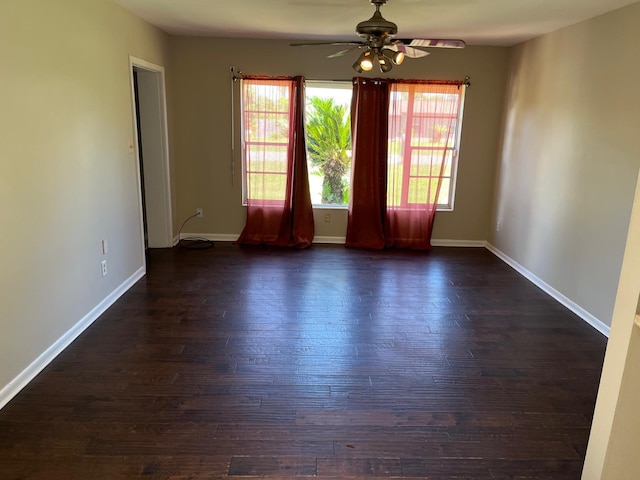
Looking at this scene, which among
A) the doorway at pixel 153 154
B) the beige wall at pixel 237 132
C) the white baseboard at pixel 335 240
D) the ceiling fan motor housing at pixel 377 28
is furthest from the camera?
the white baseboard at pixel 335 240

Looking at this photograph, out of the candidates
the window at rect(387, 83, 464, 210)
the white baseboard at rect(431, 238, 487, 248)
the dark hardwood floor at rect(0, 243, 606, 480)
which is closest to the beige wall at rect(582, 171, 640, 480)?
the dark hardwood floor at rect(0, 243, 606, 480)

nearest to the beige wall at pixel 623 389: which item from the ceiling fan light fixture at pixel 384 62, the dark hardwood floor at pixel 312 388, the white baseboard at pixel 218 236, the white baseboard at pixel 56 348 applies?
the dark hardwood floor at pixel 312 388

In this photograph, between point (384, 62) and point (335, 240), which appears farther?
point (335, 240)

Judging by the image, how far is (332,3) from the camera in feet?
11.0

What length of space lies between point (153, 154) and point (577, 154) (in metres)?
4.15

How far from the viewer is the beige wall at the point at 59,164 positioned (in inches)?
92.7

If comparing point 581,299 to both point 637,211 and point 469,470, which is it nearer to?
point 469,470

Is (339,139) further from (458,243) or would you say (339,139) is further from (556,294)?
(556,294)

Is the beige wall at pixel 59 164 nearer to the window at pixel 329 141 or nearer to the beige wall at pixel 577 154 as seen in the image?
the window at pixel 329 141

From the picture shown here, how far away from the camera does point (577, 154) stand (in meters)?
3.72

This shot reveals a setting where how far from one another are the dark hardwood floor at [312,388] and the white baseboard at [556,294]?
0.09 m

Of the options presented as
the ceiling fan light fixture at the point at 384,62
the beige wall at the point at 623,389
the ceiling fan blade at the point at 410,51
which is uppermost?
the ceiling fan blade at the point at 410,51

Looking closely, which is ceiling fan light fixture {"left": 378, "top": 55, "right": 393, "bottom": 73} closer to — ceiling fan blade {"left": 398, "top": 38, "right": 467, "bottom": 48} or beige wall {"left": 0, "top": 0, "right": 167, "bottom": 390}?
ceiling fan blade {"left": 398, "top": 38, "right": 467, "bottom": 48}

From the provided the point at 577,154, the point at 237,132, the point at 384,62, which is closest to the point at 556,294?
the point at 577,154
